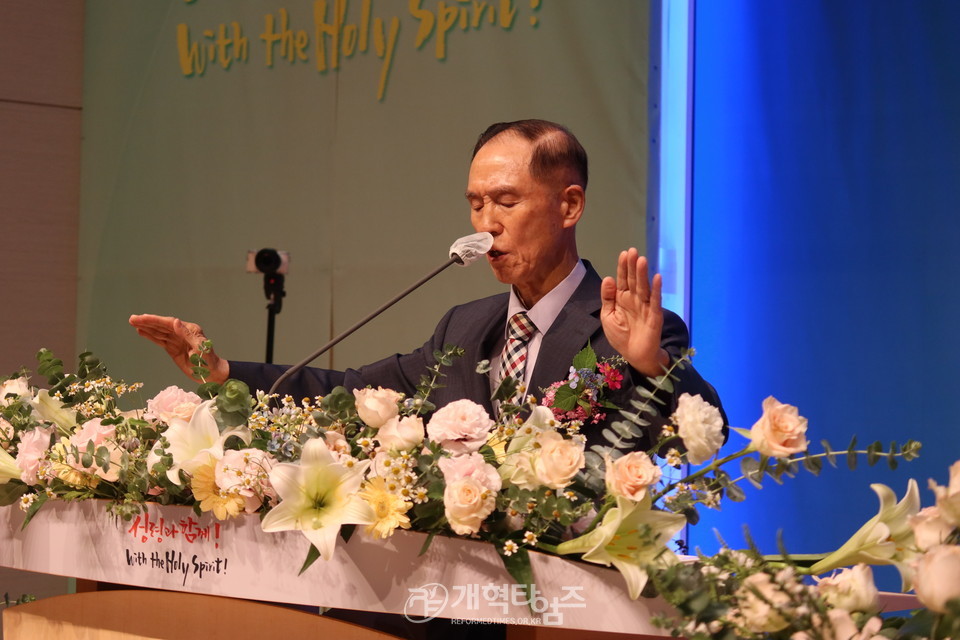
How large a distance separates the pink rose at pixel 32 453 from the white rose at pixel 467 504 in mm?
593

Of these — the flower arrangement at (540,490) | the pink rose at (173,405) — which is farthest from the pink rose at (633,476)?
the pink rose at (173,405)

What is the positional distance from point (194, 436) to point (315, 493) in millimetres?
201

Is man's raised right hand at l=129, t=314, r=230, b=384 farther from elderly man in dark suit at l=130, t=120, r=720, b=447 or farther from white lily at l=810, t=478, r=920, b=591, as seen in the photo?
white lily at l=810, t=478, r=920, b=591

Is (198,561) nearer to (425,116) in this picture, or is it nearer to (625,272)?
(625,272)

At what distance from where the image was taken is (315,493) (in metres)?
1.08

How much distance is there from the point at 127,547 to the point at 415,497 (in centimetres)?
41

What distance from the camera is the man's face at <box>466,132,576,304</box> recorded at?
6.38ft

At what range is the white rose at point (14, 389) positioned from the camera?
Result: 150 cm

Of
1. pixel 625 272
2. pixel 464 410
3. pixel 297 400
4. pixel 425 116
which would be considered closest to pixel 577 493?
pixel 464 410

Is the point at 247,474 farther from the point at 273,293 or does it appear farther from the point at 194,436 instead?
the point at 273,293

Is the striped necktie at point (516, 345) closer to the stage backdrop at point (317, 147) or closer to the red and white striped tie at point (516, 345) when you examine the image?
the red and white striped tie at point (516, 345)

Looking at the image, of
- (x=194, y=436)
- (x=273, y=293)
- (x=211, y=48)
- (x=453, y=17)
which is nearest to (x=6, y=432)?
(x=194, y=436)

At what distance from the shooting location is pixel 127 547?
49.7 inches

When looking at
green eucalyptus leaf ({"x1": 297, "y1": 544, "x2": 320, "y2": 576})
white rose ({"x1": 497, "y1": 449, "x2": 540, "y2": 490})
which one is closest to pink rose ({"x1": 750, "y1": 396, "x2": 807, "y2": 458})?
white rose ({"x1": 497, "y1": 449, "x2": 540, "y2": 490})
